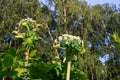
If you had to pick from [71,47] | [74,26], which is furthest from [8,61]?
[74,26]

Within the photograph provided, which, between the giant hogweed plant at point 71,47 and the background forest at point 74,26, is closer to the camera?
the giant hogweed plant at point 71,47

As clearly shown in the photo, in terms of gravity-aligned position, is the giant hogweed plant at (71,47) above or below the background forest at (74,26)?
below

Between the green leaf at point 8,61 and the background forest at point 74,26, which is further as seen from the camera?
the background forest at point 74,26

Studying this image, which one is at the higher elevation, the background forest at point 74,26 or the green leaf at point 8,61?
the background forest at point 74,26

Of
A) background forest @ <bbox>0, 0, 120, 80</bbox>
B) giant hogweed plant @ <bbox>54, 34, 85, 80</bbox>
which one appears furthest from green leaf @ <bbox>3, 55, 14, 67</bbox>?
background forest @ <bbox>0, 0, 120, 80</bbox>

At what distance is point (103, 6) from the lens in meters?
27.6

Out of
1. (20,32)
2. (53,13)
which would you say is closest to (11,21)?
(53,13)

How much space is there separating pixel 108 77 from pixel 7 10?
28.5 feet

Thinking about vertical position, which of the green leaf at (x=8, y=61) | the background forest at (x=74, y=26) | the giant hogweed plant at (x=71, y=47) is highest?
the background forest at (x=74, y=26)

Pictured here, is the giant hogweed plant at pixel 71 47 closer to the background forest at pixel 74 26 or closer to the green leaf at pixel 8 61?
the green leaf at pixel 8 61

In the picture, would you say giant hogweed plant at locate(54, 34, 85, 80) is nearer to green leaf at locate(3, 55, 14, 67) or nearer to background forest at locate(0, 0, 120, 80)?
green leaf at locate(3, 55, 14, 67)

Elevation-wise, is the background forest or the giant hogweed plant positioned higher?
the background forest

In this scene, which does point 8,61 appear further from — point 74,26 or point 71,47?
point 74,26

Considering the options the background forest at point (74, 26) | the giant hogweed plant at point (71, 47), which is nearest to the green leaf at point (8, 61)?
the giant hogweed plant at point (71, 47)
